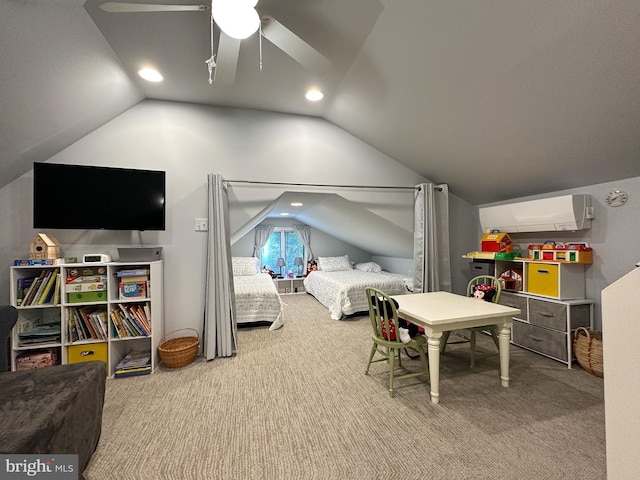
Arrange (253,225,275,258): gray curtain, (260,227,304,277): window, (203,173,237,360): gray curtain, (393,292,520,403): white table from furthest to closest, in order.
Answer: (260,227,304,277): window < (253,225,275,258): gray curtain < (203,173,237,360): gray curtain < (393,292,520,403): white table

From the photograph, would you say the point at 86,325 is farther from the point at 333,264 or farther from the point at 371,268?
the point at 371,268

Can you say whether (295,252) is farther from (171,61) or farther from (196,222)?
Answer: (171,61)

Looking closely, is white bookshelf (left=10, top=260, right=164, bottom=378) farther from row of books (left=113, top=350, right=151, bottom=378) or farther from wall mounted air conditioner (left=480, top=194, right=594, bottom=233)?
wall mounted air conditioner (left=480, top=194, right=594, bottom=233)

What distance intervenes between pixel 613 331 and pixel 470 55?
178 cm

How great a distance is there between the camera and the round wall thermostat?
2240 mm

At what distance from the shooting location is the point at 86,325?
88.4 inches

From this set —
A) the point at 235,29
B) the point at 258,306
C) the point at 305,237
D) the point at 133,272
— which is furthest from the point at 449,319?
the point at 305,237

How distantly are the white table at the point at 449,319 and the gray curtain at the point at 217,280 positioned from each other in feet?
5.61

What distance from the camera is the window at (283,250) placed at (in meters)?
6.26

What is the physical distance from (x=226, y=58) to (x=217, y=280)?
1.92 meters

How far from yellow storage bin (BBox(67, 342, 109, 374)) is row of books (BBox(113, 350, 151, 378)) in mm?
149

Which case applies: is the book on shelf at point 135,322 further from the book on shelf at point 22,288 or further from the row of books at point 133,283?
the book on shelf at point 22,288

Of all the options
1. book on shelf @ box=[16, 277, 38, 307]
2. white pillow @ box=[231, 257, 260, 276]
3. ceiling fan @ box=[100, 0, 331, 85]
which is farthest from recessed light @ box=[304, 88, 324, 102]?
white pillow @ box=[231, 257, 260, 276]

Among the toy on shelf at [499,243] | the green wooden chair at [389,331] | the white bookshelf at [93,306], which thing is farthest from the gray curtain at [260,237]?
the toy on shelf at [499,243]
